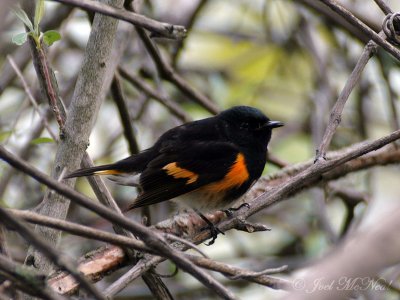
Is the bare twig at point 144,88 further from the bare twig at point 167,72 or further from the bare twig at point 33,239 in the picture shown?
the bare twig at point 33,239

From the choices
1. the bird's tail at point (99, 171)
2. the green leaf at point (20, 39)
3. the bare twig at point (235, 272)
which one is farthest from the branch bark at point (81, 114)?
the bare twig at point (235, 272)

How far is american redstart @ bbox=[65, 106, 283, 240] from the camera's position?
321 centimetres

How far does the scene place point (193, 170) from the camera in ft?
10.9

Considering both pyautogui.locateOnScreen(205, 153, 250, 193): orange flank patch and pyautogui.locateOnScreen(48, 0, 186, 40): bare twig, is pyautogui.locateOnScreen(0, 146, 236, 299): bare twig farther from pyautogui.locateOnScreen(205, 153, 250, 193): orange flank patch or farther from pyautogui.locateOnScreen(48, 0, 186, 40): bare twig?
pyautogui.locateOnScreen(205, 153, 250, 193): orange flank patch

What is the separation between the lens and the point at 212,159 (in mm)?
3385

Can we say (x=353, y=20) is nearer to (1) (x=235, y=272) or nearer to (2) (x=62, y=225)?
(1) (x=235, y=272)

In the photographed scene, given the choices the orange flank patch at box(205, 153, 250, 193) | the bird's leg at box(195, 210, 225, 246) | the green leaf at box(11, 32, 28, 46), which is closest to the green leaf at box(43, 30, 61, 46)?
the green leaf at box(11, 32, 28, 46)

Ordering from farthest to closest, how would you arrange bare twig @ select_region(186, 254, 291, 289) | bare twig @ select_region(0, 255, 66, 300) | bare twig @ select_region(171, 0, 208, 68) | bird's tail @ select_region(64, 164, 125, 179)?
bare twig @ select_region(171, 0, 208, 68)
bird's tail @ select_region(64, 164, 125, 179)
bare twig @ select_region(186, 254, 291, 289)
bare twig @ select_region(0, 255, 66, 300)

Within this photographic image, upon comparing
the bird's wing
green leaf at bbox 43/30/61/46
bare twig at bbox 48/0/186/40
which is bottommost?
the bird's wing

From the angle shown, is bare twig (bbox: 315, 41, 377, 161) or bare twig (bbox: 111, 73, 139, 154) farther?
bare twig (bbox: 111, 73, 139, 154)

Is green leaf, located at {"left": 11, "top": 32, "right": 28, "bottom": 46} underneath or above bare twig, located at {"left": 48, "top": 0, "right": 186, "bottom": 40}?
above

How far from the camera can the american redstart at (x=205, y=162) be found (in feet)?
10.5

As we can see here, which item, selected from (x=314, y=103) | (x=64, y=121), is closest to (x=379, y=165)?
(x=314, y=103)

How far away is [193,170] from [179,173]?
8 centimetres
